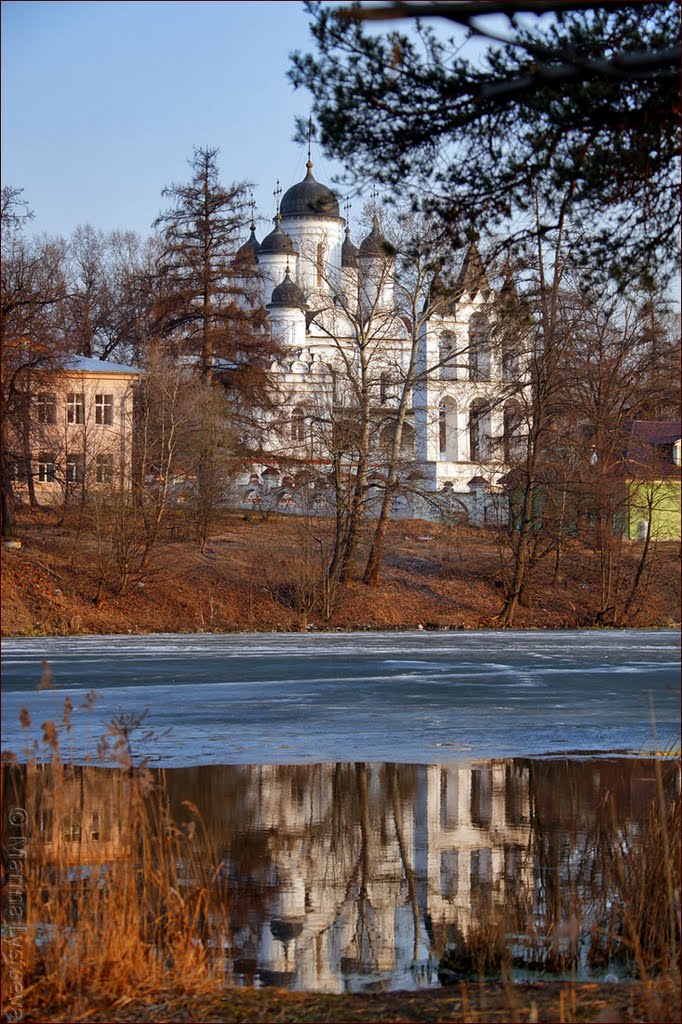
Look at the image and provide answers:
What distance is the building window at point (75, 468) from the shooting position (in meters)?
41.7

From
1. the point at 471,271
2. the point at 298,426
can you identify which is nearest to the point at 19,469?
the point at 298,426

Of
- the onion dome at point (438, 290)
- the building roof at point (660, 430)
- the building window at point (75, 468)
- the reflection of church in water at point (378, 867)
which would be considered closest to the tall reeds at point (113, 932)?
the reflection of church in water at point (378, 867)

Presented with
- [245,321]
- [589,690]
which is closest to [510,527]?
[245,321]

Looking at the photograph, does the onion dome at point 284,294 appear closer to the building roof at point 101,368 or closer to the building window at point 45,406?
the building roof at point 101,368

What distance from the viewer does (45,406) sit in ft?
143

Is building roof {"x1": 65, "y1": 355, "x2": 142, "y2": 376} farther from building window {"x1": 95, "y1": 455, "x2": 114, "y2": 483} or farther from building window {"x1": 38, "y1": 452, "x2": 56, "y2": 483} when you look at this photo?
building window {"x1": 95, "y1": 455, "x2": 114, "y2": 483}

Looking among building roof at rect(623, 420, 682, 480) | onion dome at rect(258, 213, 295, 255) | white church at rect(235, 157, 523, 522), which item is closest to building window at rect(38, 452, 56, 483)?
white church at rect(235, 157, 523, 522)

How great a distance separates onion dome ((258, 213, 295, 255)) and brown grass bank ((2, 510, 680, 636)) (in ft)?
141

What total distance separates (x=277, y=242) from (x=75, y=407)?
4106 cm

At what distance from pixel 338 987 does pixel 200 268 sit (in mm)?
49485

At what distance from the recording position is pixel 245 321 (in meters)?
55.8

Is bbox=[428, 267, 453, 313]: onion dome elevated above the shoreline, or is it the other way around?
bbox=[428, 267, 453, 313]: onion dome

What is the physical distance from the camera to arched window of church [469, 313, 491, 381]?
3966 centimetres

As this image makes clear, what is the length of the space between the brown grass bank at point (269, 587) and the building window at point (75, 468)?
1.25 m
